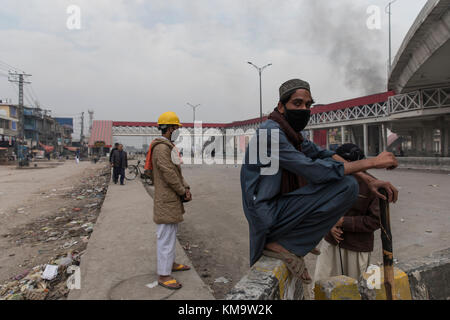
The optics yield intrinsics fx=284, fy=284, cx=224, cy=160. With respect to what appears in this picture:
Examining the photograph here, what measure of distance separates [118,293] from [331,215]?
7.37 feet

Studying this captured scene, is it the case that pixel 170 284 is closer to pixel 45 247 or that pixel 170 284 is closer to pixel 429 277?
pixel 429 277

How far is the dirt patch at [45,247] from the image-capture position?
3465 millimetres

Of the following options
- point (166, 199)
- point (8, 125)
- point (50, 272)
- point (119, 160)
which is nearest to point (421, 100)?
point (119, 160)

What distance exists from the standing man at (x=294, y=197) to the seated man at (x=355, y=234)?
0.80 metres

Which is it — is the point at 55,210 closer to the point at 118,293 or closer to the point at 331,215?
the point at 118,293

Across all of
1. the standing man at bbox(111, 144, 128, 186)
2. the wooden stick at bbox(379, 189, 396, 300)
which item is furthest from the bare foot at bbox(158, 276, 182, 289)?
the standing man at bbox(111, 144, 128, 186)

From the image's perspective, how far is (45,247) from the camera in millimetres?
5207

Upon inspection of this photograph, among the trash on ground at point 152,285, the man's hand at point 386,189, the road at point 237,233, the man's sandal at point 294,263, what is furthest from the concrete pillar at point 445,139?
the man's sandal at point 294,263

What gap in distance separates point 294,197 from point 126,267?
2.64m

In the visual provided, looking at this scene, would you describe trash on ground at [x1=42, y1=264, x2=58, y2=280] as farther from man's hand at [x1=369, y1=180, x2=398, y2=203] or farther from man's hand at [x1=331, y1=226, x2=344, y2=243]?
man's hand at [x1=369, y1=180, x2=398, y2=203]

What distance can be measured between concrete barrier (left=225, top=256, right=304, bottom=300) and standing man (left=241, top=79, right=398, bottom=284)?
0.08 metres

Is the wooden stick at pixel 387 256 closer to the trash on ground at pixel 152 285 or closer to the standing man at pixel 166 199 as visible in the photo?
the standing man at pixel 166 199

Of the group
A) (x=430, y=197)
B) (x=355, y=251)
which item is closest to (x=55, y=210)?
(x=355, y=251)

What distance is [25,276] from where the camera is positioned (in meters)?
3.93
